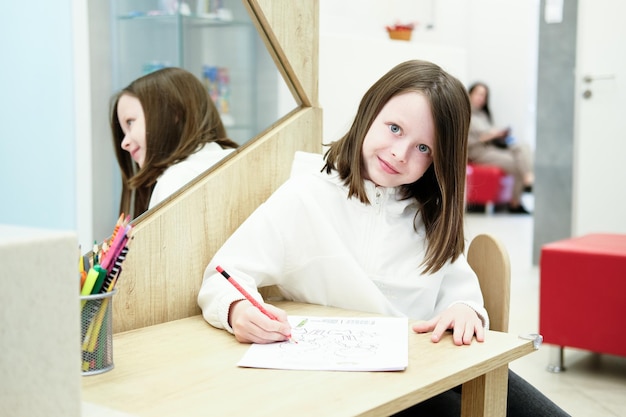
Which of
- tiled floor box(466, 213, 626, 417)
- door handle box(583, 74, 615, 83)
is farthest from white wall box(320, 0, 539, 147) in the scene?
door handle box(583, 74, 615, 83)

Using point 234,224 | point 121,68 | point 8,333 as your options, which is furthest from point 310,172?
point 8,333

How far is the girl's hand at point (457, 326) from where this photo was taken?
108cm

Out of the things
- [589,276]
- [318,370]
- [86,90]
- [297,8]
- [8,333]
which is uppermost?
[297,8]

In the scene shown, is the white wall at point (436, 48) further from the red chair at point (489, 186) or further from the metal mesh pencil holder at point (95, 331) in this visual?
the red chair at point (489, 186)

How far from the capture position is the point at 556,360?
2682 mm

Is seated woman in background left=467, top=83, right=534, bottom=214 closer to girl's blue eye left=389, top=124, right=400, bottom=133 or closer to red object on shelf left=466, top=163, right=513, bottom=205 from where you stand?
red object on shelf left=466, top=163, right=513, bottom=205

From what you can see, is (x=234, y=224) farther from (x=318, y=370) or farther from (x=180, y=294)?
(x=318, y=370)

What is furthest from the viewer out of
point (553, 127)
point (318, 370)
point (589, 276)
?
point (553, 127)

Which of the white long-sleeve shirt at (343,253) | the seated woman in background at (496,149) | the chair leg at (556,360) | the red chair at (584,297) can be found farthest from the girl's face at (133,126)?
the seated woman in background at (496,149)

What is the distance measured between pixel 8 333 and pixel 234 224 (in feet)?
2.52

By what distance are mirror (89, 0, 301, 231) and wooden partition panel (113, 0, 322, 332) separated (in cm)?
3

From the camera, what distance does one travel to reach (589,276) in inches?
102

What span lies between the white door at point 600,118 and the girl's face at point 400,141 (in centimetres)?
300

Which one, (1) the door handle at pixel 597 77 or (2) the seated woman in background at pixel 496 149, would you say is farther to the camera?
(2) the seated woman in background at pixel 496 149
